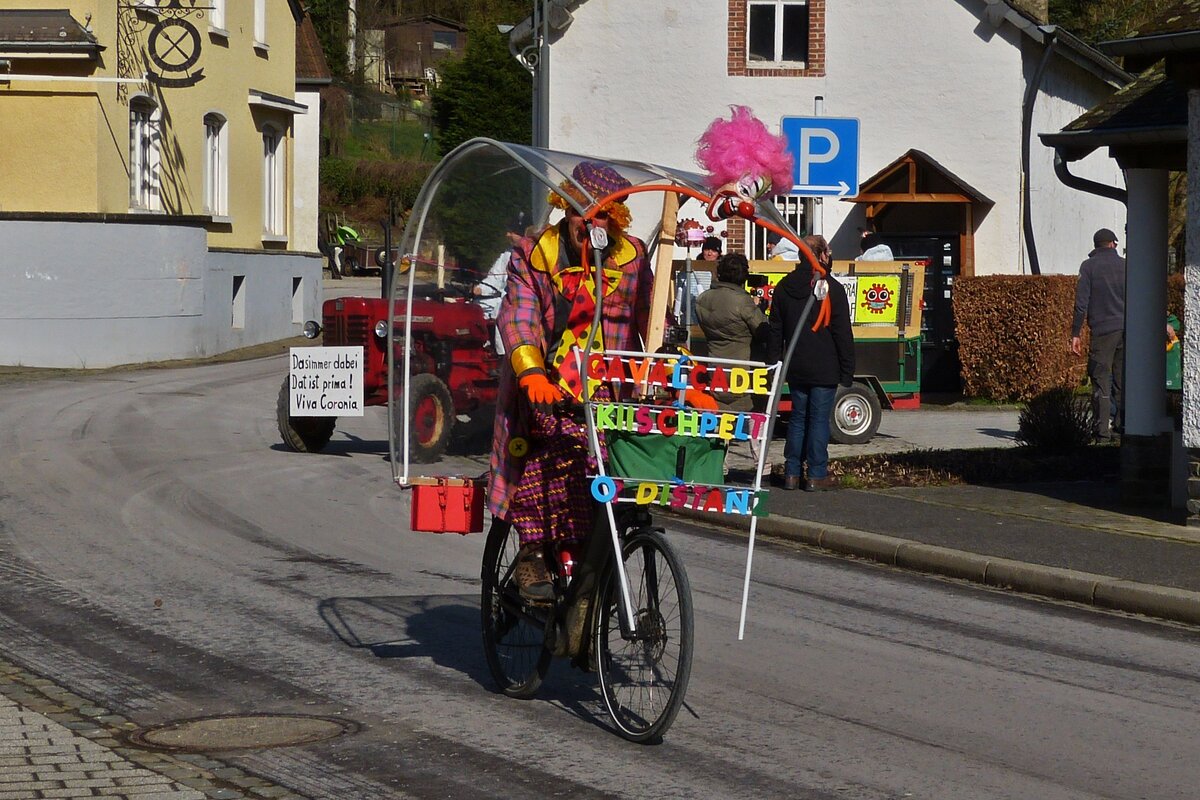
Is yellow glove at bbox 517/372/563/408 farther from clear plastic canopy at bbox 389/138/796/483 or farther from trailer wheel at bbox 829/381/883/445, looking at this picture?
trailer wheel at bbox 829/381/883/445

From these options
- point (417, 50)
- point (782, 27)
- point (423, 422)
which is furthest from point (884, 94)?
point (417, 50)

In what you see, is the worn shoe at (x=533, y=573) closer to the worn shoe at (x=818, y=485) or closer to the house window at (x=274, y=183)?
the worn shoe at (x=818, y=485)

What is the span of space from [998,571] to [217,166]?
26092mm

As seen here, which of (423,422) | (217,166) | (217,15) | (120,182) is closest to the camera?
(423,422)

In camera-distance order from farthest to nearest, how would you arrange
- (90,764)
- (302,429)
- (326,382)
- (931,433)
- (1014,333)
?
(1014,333)
(931,433)
(302,429)
(326,382)
(90,764)

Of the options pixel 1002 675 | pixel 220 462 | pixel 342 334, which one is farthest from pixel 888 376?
pixel 1002 675

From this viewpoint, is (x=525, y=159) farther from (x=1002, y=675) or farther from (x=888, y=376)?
(x=888, y=376)

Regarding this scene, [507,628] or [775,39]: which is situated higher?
[775,39]

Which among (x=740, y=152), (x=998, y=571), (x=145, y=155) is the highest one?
(x=145, y=155)

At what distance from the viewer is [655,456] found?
5.89m

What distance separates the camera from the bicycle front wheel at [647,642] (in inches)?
228

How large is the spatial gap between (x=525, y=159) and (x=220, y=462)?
935cm

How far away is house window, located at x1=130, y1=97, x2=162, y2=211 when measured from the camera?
97.8ft

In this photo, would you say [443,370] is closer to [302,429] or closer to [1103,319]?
[302,429]
